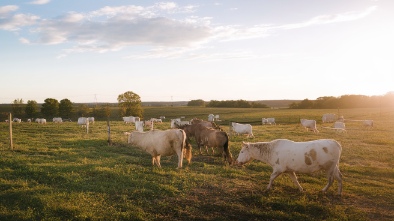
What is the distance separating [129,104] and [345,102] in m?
73.6

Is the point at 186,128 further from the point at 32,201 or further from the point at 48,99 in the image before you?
the point at 48,99

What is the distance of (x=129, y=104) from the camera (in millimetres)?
63750

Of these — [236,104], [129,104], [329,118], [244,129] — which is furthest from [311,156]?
[236,104]

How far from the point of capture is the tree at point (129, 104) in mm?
63219

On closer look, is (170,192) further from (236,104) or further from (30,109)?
(236,104)


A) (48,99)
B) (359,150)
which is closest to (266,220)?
(359,150)

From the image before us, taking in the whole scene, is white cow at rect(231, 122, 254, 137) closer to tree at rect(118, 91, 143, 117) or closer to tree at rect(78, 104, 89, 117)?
tree at rect(118, 91, 143, 117)

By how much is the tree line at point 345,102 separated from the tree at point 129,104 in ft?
191

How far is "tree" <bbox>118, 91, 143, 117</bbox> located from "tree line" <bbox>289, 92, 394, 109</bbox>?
5837cm

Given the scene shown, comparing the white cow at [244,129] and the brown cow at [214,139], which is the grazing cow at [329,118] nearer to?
the white cow at [244,129]

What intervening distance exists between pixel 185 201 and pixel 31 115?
246ft

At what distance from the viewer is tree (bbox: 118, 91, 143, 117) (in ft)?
207

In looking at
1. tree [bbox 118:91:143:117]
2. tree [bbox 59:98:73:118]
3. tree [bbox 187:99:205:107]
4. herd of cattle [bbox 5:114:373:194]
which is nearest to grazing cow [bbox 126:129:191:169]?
herd of cattle [bbox 5:114:373:194]

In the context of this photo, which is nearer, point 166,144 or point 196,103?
point 166,144
